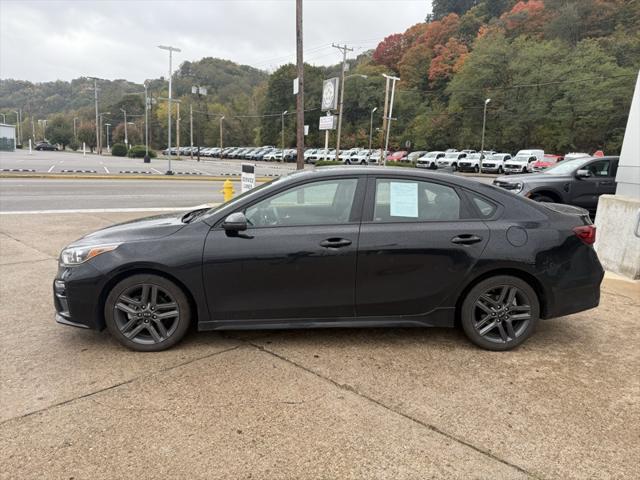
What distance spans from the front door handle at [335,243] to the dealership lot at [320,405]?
2.82ft

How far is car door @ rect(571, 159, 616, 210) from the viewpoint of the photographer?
1055 cm

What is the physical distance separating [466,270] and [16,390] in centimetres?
331

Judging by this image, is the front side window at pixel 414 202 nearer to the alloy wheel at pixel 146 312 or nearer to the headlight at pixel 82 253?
the alloy wheel at pixel 146 312

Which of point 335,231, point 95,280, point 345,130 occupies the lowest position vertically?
point 95,280

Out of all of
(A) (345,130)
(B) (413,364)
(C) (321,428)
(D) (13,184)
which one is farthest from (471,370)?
(A) (345,130)

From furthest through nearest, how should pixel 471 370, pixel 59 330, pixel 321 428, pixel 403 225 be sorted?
pixel 59 330 → pixel 403 225 → pixel 471 370 → pixel 321 428

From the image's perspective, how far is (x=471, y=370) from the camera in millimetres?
3646

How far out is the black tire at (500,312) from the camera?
12.8 feet

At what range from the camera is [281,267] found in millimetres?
3738

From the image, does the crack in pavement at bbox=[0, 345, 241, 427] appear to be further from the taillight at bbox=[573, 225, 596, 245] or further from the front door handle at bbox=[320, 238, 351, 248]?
the taillight at bbox=[573, 225, 596, 245]

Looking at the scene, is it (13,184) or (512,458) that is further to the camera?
(13,184)

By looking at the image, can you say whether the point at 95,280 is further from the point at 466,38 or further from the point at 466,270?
the point at 466,38

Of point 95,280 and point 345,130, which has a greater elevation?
point 345,130

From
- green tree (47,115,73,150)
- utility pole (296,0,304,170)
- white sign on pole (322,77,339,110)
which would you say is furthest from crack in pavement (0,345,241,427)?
green tree (47,115,73,150)
